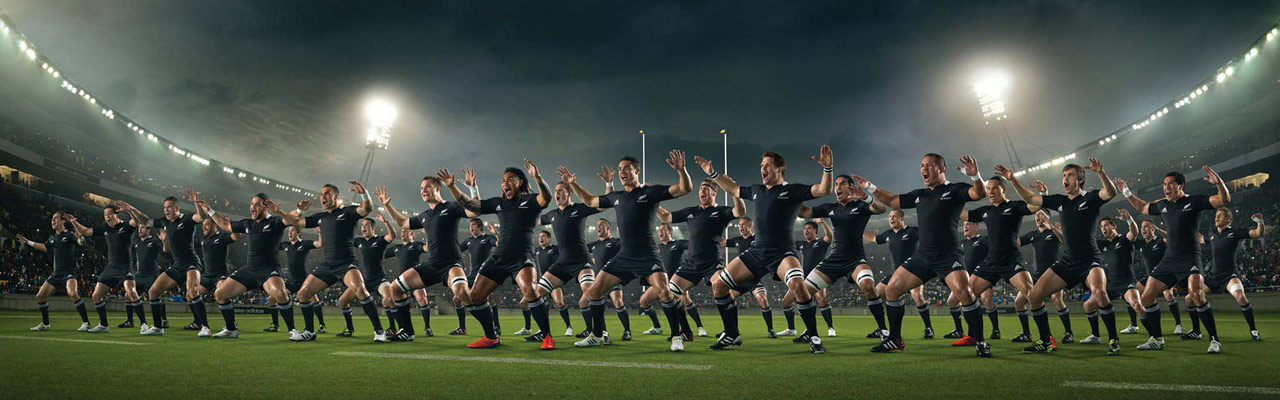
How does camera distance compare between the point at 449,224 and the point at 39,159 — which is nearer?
the point at 449,224

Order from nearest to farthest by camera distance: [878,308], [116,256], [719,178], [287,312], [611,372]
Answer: [611,372] → [719,178] → [878,308] → [287,312] → [116,256]

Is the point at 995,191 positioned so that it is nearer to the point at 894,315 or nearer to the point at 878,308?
the point at 894,315

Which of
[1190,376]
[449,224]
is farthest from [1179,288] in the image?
[449,224]

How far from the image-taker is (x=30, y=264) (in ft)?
94.8

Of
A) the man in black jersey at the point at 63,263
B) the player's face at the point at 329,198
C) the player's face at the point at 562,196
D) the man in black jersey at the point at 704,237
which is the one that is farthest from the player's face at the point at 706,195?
the man in black jersey at the point at 63,263

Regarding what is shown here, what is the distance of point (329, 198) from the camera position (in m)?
11.4

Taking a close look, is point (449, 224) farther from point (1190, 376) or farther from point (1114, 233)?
point (1114, 233)

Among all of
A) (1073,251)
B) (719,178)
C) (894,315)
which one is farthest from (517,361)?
(1073,251)

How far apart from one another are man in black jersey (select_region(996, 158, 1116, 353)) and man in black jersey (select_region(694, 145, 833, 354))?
8.61 feet

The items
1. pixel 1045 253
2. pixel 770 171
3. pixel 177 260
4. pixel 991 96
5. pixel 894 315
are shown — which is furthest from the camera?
pixel 991 96

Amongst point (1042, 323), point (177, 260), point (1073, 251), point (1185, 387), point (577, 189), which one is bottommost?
point (1185, 387)

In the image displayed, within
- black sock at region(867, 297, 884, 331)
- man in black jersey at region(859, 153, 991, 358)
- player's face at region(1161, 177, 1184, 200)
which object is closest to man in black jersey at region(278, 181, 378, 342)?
black sock at region(867, 297, 884, 331)

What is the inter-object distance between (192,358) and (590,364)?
4.46 meters

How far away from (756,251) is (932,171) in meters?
2.42
